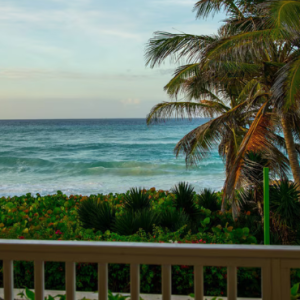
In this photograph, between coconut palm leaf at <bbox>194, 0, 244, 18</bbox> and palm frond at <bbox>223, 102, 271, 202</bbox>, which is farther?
coconut palm leaf at <bbox>194, 0, 244, 18</bbox>

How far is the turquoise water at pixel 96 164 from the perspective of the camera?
2009 centimetres

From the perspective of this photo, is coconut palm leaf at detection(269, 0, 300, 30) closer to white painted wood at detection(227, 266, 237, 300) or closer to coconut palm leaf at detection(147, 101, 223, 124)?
white painted wood at detection(227, 266, 237, 300)

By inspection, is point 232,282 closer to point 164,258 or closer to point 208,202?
point 164,258

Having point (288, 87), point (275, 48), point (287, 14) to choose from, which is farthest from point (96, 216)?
point (275, 48)

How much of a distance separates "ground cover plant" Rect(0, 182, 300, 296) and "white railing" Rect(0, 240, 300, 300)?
2.16 meters

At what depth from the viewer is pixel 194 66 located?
24.1 feet

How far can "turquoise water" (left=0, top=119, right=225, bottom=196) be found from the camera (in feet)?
65.9

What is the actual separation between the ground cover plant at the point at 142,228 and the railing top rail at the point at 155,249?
7.23 feet

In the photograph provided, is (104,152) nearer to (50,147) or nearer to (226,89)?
(50,147)

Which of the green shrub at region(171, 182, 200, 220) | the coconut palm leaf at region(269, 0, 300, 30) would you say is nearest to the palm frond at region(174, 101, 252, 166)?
the green shrub at region(171, 182, 200, 220)

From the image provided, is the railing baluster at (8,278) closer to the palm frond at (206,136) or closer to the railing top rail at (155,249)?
the railing top rail at (155,249)

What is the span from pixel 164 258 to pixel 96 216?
13.0ft

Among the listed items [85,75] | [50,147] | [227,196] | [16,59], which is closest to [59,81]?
[85,75]

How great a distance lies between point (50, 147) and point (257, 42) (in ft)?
97.4
